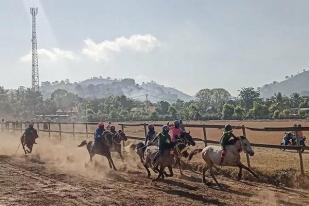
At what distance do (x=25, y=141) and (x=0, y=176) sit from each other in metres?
11.1

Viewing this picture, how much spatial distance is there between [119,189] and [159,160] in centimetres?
264

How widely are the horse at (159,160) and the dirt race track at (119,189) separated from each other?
0.47m

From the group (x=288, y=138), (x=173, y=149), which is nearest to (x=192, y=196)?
(x=173, y=149)

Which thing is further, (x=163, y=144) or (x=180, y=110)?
(x=180, y=110)

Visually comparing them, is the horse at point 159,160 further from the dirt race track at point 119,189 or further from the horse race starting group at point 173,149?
the dirt race track at point 119,189

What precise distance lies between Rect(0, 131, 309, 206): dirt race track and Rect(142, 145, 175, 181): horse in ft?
1.53

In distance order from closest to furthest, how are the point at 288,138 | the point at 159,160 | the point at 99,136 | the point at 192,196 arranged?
1. the point at 192,196
2. the point at 159,160
3. the point at 99,136
4. the point at 288,138

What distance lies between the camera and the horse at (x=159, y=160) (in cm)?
1775

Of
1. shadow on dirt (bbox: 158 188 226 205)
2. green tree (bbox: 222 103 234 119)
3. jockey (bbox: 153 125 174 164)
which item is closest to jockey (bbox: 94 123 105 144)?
jockey (bbox: 153 125 174 164)

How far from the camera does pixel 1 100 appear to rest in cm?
15962

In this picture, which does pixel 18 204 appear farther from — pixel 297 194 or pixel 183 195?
pixel 297 194

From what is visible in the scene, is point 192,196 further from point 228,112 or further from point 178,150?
point 228,112

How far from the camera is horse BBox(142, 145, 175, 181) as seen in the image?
699 inches

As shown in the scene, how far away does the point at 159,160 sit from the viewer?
1784cm
